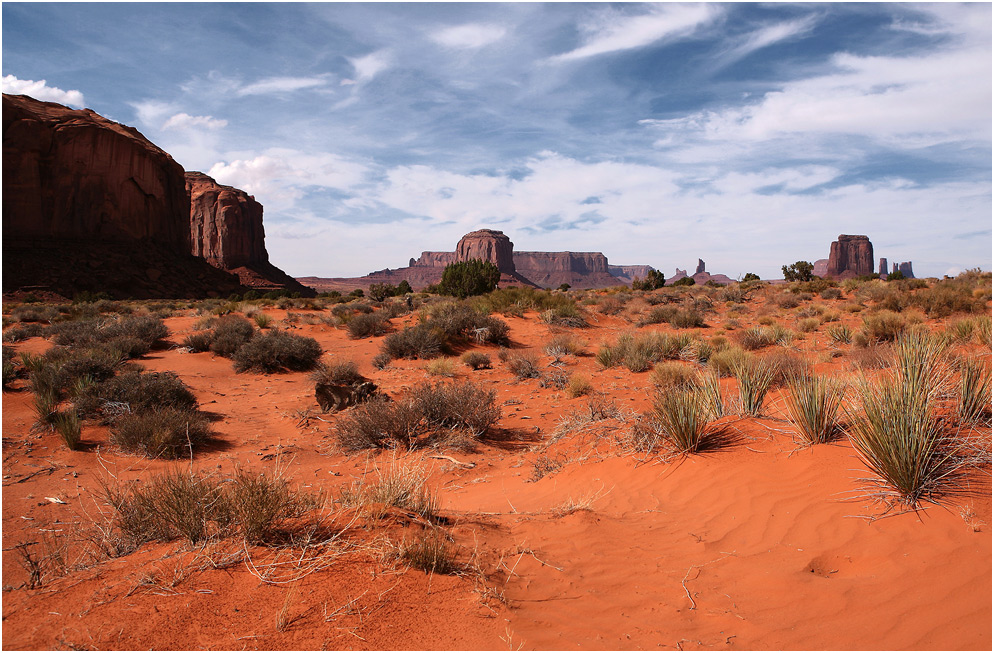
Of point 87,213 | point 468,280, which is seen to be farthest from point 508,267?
point 468,280

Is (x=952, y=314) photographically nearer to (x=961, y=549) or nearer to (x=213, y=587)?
(x=961, y=549)

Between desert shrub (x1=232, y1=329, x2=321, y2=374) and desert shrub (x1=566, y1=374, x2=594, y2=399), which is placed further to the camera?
desert shrub (x1=232, y1=329, x2=321, y2=374)

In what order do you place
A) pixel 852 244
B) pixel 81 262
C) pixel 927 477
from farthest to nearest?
pixel 852 244
pixel 81 262
pixel 927 477

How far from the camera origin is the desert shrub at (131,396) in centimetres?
774

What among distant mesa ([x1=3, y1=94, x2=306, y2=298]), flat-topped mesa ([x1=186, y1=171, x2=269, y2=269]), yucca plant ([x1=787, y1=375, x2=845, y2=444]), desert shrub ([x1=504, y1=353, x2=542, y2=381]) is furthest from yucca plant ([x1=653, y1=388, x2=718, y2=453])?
flat-topped mesa ([x1=186, y1=171, x2=269, y2=269])

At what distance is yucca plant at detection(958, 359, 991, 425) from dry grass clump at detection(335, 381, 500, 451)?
5.72m

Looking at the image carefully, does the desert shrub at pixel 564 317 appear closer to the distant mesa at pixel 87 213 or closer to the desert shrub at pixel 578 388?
the desert shrub at pixel 578 388

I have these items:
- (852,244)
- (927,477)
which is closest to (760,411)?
(927,477)

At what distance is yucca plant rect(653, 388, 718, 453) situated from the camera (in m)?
5.64

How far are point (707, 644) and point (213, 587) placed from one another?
8.91 feet

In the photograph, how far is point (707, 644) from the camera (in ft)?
8.80

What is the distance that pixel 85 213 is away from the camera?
184ft

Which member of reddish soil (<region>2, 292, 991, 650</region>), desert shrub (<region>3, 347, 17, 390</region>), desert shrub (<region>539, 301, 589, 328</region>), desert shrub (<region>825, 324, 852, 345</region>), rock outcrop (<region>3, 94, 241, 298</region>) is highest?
rock outcrop (<region>3, 94, 241, 298</region>)

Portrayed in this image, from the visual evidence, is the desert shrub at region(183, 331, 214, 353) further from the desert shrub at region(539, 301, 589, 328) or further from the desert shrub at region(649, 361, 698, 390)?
the desert shrub at region(649, 361, 698, 390)
